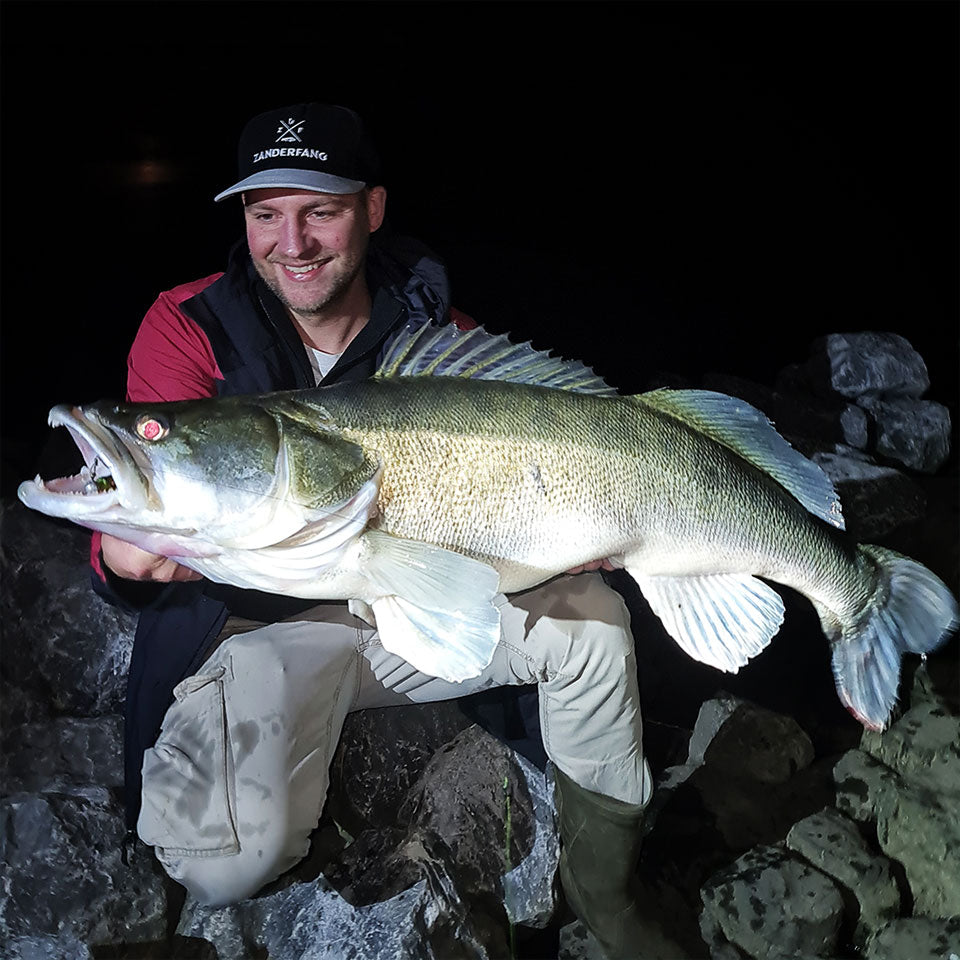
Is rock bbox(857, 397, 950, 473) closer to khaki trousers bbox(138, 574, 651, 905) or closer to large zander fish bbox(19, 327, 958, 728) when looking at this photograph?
large zander fish bbox(19, 327, 958, 728)

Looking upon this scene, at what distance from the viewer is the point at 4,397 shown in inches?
99.6

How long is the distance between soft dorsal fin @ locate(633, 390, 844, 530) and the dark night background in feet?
4.24

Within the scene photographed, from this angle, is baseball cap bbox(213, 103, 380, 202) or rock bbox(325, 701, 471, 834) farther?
rock bbox(325, 701, 471, 834)

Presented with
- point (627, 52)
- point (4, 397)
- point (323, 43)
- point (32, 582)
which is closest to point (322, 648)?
point (32, 582)

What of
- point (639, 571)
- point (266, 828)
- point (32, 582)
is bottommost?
point (266, 828)

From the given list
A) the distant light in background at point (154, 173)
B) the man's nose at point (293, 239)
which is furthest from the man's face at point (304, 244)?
the distant light in background at point (154, 173)

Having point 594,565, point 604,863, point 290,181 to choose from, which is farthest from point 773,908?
point 290,181

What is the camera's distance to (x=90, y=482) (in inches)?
37.6

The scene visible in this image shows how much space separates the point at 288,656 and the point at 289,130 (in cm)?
113

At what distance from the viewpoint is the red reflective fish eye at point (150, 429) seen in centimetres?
97

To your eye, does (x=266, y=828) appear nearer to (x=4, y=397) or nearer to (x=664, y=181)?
(x=4, y=397)

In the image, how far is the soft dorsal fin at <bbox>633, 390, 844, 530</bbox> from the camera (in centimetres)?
134

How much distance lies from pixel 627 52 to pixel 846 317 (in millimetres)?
2711

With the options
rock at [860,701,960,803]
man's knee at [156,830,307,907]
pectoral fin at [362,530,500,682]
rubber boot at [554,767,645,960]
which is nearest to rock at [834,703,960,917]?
rock at [860,701,960,803]
